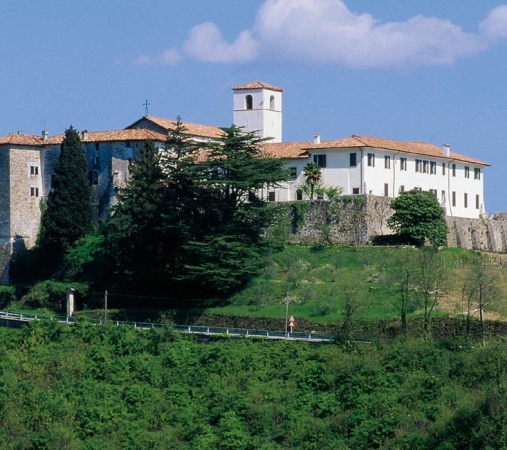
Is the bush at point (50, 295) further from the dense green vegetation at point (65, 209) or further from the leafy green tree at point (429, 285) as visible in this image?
the leafy green tree at point (429, 285)

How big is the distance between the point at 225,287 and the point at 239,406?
16161 mm

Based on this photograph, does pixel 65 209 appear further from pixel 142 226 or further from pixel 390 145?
pixel 390 145

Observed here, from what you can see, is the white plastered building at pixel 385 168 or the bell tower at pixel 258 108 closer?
the white plastered building at pixel 385 168

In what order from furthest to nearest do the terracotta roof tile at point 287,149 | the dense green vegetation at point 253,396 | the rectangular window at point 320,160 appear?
1. the terracotta roof tile at point 287,149
2. the rectangular window at point 320,160
3. the dense green vegetation at point 253,396

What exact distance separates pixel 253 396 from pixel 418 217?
22.2m

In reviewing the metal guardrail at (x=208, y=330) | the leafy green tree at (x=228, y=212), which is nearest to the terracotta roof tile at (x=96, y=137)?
the leafy green tree at (x=228, y=212)

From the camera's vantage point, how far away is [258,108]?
318ft

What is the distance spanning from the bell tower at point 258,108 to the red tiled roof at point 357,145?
5.33 meters

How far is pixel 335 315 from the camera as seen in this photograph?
247 ft

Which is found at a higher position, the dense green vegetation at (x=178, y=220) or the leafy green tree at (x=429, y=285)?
the dense green vegetation at (x=178, y=220)

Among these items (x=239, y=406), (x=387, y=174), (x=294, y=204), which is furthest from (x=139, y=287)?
(x=239, y=406)

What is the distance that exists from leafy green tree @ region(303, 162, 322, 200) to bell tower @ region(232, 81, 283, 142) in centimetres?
902

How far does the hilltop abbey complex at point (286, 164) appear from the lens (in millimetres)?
87625

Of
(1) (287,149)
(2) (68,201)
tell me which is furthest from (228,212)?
(1) (287,149)
